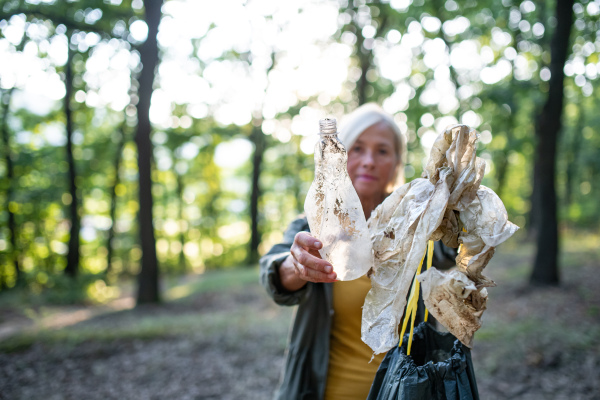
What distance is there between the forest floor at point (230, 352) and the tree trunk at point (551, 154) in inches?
18.6

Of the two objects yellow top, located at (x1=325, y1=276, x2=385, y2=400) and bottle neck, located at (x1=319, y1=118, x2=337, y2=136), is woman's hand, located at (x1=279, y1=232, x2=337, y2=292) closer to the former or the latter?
bottle neck, located at (x1=319, y1=118, x2=337, y2=136)

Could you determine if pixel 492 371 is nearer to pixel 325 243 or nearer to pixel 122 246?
pixel 325 243

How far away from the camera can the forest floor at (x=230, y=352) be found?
426cm

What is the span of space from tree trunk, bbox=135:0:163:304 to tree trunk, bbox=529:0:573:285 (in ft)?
25.6

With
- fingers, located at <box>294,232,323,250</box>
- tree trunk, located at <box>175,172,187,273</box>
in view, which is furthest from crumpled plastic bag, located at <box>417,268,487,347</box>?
tree trunk, located at <box>175,172,187,273</box>

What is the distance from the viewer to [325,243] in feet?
4.11

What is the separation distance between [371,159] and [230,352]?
4682 mm

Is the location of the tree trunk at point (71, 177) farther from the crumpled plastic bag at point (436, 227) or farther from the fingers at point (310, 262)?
the crumpled plastic bag at point (436, 227)

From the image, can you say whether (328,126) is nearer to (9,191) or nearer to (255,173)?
(255,173)

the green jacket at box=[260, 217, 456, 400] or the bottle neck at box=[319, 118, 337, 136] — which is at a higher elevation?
the bottle neck at box=[319, 118, 337, 136]

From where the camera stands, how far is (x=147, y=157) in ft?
26.8

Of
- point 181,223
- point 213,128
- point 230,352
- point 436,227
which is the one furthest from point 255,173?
point 436,227

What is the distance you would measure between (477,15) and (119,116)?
1380 cm

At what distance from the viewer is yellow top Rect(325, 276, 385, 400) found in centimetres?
171
